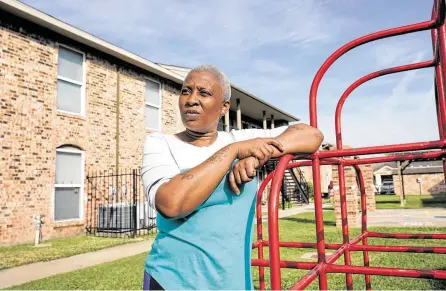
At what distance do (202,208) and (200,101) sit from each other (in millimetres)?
437

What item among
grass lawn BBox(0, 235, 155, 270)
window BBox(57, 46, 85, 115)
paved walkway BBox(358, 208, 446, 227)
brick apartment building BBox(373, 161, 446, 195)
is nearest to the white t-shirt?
grass lawn BBox(0, 235, 155, 270)

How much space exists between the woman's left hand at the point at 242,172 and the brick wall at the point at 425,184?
3641 centimetres

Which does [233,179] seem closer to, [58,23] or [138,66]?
[58,23]

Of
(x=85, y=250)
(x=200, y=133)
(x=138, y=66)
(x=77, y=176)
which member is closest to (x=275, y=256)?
(x=200, y=133)

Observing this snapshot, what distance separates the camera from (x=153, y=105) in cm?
1196

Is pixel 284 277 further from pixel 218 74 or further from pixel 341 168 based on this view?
pixel 218 74

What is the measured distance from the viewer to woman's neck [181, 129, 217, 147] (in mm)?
1368

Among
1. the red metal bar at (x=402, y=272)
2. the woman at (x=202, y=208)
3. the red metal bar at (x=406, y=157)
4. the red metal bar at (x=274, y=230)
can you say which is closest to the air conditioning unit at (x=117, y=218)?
the red metal bar at (x=406, y=157)

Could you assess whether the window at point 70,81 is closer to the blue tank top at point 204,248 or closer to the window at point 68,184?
the window at point 68,184

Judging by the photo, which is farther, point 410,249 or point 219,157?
point 410,249

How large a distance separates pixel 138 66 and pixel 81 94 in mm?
2579

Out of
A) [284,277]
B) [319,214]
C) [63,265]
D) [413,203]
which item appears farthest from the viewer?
[413,203]

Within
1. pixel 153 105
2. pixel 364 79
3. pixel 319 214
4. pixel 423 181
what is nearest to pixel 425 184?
pixel 423 181

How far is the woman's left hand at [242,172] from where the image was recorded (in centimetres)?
107
